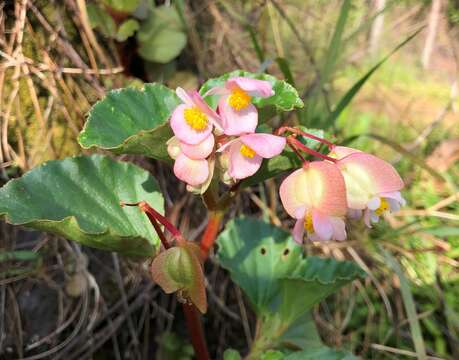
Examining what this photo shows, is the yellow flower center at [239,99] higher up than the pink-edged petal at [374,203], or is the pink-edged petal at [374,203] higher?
the yellow flower center at [239,99]

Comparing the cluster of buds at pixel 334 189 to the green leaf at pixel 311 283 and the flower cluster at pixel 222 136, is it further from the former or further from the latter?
the green leaf at pixel 311 283

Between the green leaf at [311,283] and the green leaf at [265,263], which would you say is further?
the green leaf at [265,263]

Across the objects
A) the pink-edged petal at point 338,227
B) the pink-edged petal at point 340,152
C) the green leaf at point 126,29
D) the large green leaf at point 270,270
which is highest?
the green leaf at point 126,29

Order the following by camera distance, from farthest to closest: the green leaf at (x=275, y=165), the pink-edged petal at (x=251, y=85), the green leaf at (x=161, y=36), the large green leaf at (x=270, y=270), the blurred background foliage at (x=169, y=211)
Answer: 1. the green leaf at (x=161, y=36)
2. the blurred background foliage at (x=169, y=211)
3. the large green leaf at (x=270, y=270)
4. the green leaf at (x=275, y=165)
5. the pink-edged petal at (x=251, y=85)

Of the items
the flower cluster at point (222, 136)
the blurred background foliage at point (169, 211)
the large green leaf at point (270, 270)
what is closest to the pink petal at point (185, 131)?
the flower cluster at point (222, 136)

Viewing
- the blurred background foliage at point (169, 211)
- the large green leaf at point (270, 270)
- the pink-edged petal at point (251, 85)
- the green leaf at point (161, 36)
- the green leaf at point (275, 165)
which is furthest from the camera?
the green leaf at point (161, 36)

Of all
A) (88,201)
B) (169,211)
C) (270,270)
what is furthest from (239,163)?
(169,211)

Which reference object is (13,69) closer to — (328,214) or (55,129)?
(55,129)
